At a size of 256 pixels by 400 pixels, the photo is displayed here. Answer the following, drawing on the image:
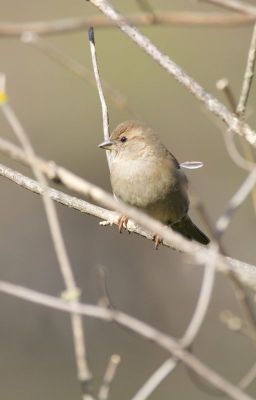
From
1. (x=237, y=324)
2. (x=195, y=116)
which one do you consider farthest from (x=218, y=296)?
(x=237, y=324)

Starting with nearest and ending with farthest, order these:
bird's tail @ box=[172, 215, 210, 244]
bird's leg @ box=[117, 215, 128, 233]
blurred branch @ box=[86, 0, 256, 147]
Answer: blurred branch @ box=[86, 0, 256, 147], bird's leg @ box=[117, 215, 128, 233], bird's tail @ box=[172, 215, 210, 244]

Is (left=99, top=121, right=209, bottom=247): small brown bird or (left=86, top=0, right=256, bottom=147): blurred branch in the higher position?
(left=99, top=121, right=209, bottom=247): small brown bird

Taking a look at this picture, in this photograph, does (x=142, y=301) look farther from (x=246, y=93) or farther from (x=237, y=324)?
(x=237, y=324)

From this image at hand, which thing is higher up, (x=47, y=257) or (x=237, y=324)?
(x=47, y=257)

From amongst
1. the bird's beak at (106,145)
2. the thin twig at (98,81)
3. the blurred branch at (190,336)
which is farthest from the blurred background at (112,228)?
the blurred branch at (190,336)

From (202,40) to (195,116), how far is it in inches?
81.2

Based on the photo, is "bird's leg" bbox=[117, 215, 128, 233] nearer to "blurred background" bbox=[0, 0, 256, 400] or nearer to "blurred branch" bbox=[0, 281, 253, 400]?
"blurred background" bbox=[0, 0, 256, 400]

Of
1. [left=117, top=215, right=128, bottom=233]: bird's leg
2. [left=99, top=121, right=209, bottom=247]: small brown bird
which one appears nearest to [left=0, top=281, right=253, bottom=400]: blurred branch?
[left=117, top=215, right=128, bottom=233]: bird's leg

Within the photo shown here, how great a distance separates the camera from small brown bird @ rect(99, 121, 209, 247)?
5.33 meters

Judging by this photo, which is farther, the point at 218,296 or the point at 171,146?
the point at 171,146

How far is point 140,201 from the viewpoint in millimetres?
5297

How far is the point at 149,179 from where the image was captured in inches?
212

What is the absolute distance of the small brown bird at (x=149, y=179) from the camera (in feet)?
17.5

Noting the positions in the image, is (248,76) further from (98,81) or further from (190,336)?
(190,336)
